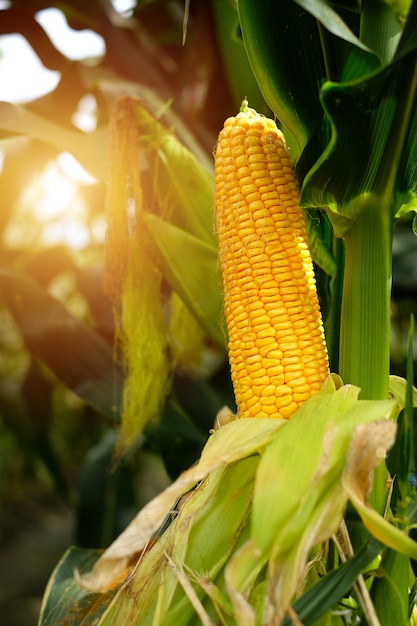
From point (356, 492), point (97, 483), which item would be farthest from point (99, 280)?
point (356, 492)

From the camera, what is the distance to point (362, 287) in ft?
1.89

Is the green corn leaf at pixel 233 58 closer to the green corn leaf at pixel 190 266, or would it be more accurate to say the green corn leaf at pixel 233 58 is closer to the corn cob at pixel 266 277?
the green corn leaf at pixel 190 266

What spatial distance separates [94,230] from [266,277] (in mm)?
1609

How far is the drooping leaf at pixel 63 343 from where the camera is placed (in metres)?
1.19

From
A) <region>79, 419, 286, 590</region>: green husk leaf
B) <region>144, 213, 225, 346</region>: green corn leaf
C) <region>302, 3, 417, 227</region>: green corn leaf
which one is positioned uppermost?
<region>302, 3, 417, 227</region>: green corn leaf

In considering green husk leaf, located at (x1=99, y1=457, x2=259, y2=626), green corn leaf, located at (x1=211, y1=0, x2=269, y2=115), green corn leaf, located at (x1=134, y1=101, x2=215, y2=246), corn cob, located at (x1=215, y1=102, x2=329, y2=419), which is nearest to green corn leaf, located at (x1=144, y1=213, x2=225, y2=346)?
green corn leaf, located at (x1=134, y1=101, x2=215, y2=246)

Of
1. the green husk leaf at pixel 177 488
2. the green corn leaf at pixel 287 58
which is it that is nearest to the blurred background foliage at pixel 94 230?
the green corn leaf at pixel 287 58

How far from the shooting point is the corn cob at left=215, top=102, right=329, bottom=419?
0.57 m

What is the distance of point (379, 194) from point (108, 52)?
1.19 meters

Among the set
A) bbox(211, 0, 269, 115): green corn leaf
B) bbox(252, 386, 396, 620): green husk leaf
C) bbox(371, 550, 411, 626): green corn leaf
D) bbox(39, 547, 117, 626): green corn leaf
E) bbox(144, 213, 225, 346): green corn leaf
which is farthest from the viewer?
bbox(211, 0, 269, 115): green corn leaf

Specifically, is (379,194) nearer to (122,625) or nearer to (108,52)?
(122,625)

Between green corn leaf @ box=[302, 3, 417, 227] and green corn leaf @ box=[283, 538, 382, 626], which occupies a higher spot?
green corn leaf @ box=[302, 3, 417, 227]

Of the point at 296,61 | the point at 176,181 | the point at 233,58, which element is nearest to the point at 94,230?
the point at 233,58

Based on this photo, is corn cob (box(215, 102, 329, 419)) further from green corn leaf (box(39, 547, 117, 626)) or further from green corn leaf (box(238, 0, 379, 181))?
green corn leaf (box(39, 547, 117, 626))
